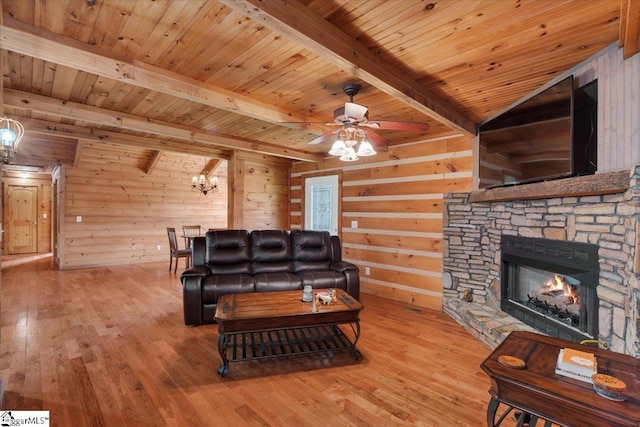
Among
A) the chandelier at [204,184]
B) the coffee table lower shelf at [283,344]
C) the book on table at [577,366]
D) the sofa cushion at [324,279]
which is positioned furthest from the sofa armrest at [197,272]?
the chandelier at [204,184]

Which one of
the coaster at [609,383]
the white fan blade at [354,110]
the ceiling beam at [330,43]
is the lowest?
the coaster at [609,383]

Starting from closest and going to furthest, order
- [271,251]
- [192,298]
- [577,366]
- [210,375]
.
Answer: [577,366] < [210,375] < [192,298] < [271,251]

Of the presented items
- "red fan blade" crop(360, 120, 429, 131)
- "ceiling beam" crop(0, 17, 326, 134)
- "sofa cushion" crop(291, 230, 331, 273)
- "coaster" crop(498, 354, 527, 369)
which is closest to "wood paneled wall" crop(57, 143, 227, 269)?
"sofa cushion" crop(291, 230, 331, 273)

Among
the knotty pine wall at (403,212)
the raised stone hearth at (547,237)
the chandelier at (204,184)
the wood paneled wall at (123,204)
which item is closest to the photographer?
the raised stone hearth at (547,237)

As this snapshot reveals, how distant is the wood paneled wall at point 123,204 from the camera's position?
6.35 metres

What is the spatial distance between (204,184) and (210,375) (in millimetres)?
5534

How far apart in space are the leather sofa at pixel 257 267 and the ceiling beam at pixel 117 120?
158cm

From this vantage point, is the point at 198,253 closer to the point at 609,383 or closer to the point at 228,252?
the point at 228,252

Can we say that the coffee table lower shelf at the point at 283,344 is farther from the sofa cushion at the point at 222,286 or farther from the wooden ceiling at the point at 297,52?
the wooden ceiling at the point at 297,52

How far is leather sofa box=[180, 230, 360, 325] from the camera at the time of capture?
133 inches

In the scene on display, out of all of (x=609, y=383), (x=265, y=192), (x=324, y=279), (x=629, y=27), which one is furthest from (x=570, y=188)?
(x=265, y=192)

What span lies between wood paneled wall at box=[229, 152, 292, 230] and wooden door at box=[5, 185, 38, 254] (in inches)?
257

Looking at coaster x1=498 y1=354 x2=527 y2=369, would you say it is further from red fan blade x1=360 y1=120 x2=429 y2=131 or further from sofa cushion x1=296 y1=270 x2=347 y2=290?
sofa cushion x1=296 y1=270 x2=347 y2=290

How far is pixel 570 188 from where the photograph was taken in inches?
87.5
